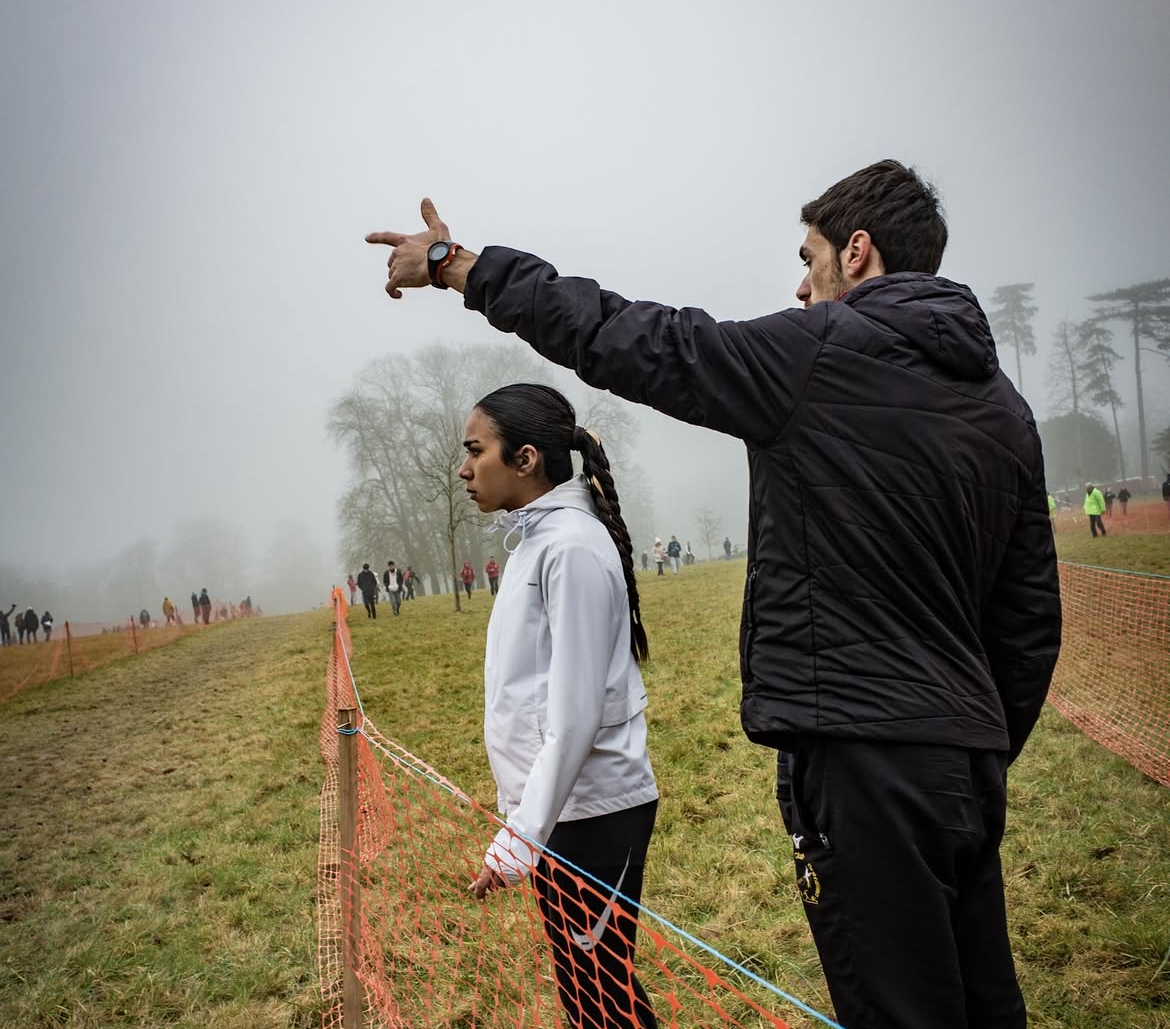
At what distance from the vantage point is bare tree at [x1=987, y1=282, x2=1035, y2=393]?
7094 centimetres

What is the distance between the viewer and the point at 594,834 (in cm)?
186

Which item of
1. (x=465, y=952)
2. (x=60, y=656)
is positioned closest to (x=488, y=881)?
(x=465, y=952)

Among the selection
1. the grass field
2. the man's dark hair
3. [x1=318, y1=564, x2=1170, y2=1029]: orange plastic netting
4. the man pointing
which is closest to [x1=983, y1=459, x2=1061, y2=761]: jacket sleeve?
the man pointing

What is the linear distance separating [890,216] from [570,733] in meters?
1.17

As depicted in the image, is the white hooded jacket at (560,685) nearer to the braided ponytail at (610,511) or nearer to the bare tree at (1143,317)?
the braided ponytail at (610,511)

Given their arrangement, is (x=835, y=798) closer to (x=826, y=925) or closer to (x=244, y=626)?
(x=826, y=925)

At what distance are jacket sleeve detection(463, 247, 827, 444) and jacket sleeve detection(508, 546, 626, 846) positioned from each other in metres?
0.58

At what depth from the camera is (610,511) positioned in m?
2.10

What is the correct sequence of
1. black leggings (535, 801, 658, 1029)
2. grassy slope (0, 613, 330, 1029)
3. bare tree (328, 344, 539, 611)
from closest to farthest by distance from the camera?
black leggings (535, 801, 658, 1029), grassy slope (0, 613, 330, 1029), bare tree (328, 344, 539, 611)

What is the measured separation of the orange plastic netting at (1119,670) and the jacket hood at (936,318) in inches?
163

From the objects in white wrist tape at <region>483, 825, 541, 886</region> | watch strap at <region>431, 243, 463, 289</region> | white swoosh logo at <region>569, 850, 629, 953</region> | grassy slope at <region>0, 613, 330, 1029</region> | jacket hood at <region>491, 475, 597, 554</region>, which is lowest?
grassy slope at <region>0, 613, 330, 1029</region>

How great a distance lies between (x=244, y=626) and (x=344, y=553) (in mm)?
16417

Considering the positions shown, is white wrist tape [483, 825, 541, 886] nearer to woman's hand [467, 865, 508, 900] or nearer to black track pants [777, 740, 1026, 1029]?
woman's hand [467, 865, 508, 900]

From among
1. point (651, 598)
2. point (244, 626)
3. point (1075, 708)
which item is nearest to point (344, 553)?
point (244, 626)
